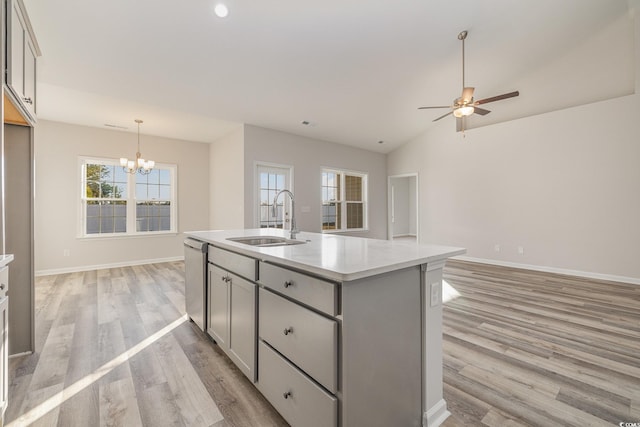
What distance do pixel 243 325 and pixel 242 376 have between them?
430 mm

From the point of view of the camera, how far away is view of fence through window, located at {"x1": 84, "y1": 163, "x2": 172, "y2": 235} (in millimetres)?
5602

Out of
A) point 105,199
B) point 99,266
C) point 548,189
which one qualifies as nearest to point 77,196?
point 105,199

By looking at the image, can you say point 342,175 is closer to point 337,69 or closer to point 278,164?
point 278,164

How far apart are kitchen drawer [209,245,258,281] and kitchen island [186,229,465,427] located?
1 centimetres

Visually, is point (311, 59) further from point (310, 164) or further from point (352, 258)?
point (352, 258)

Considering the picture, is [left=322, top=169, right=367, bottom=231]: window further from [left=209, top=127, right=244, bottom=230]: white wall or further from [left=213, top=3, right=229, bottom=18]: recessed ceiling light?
[left=213, top=3, right=229, bottom=18]: recessed ceiling light

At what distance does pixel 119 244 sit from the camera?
5.82m

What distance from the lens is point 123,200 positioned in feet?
19.4

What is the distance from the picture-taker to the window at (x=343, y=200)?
7098 mm

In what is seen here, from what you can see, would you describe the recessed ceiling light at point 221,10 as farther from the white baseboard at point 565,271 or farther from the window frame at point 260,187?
the white baseboard at point 565,271

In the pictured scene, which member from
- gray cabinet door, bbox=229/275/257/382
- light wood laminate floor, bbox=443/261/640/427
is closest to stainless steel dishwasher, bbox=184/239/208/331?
gray cabinet door, bbox=229/275/257/382

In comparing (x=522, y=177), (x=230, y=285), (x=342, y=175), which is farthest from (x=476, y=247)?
(x=230, y=285)

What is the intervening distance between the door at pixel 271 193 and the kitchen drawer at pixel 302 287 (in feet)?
13.6

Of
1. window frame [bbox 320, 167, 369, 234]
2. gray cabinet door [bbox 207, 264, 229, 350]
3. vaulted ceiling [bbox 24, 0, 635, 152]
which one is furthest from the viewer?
window frame [bbox 320, 167, 369, 234]
